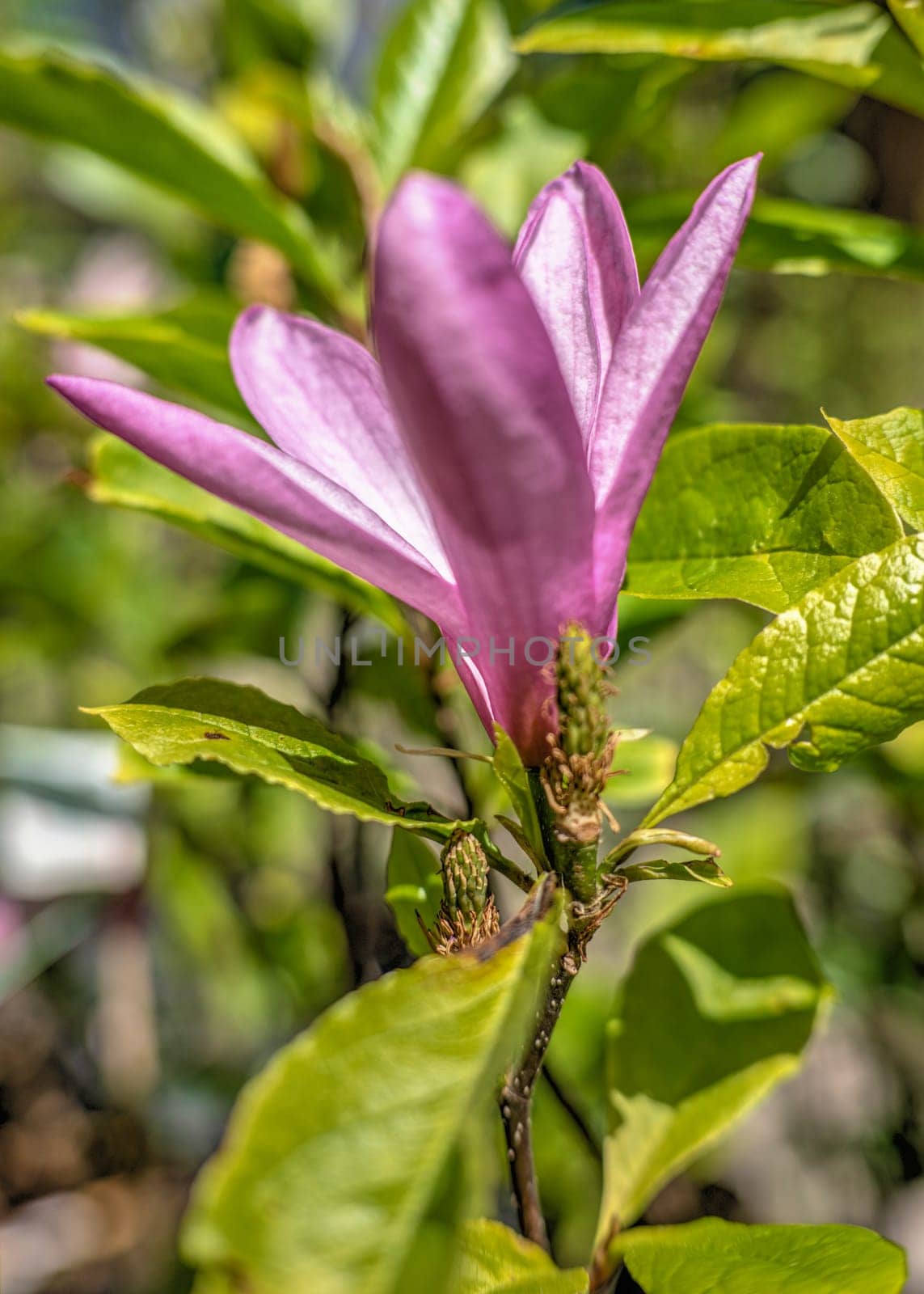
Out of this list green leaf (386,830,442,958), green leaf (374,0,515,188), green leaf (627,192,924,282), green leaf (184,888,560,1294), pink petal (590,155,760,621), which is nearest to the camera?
green leaf (184,888,560,1294)

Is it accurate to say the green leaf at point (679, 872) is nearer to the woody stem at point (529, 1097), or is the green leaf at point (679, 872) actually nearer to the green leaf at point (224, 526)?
the woody stem at point (529, 1097)

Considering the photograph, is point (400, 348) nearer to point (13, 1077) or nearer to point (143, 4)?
point (13, 1077)

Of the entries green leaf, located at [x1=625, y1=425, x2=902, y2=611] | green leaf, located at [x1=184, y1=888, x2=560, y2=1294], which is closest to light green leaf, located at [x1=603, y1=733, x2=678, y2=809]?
green leaf, located at [x1=625, y1=425, x2=902, y2=611]

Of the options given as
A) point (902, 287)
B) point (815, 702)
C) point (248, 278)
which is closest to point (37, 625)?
point (248, 278)

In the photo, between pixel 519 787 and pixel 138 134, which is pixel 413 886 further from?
pixel 138 134

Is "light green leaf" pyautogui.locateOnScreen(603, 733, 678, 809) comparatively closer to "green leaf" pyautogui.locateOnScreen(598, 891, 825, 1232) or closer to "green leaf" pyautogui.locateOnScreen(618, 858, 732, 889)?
"green leaf" pyautogui.locateOnScreen(598, 891, 825, 1232)
